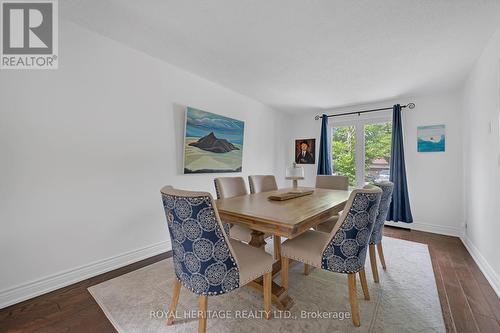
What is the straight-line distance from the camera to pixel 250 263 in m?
1.36

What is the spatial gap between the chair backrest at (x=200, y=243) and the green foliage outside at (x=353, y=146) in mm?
3806

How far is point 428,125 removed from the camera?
354 centimetres

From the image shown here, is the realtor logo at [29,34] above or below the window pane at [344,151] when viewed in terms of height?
above

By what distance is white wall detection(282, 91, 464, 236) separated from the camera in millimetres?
3330

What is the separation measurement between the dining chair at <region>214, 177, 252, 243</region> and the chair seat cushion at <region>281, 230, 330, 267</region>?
18.3 inches

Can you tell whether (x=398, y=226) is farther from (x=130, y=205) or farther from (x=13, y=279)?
(x=13, y=279)

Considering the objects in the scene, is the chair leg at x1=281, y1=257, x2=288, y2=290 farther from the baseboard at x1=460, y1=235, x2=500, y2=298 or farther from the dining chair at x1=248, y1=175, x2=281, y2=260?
the baseboard at x1=460, y1=235, x2=500, y2=298

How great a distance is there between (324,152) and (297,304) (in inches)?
133

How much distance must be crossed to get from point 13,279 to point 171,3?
2.45 meters

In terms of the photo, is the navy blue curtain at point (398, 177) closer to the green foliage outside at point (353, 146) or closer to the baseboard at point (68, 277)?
the green foliage outside at point (353, 146)

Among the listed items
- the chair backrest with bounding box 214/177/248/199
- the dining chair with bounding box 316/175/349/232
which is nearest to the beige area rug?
the chair backrest with bounding box 214/177/248/199

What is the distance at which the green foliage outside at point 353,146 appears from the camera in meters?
3.96

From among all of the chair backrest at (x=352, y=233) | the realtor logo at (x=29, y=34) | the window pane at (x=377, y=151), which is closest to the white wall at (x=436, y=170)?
the window pane at (x=377, y=151)

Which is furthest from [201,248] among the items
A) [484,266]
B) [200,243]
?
[484,266]
